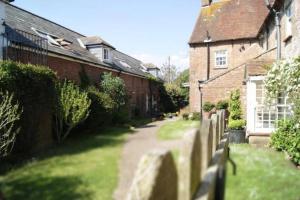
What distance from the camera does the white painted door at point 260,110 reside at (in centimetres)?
1448

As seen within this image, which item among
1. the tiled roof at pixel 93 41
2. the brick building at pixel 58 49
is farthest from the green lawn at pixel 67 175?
the tiled roof at pixel 93 41

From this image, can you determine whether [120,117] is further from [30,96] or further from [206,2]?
[206,2]

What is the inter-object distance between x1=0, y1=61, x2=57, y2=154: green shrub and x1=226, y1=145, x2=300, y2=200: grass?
7786 mm

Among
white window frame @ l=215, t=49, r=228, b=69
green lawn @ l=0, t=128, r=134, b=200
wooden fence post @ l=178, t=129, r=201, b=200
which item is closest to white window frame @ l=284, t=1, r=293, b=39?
green lawn @ l=0, t=128, r=134, b=200

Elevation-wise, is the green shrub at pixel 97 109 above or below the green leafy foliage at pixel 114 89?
below

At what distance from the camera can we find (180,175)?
175cm

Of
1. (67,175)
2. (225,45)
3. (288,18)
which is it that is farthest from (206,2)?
(67,175)

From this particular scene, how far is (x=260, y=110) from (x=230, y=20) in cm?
1734

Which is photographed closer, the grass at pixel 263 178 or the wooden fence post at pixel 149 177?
the wooden fence post at pixel 149 177

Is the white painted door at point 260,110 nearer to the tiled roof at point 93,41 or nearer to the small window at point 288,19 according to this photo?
the small window at point 288,19

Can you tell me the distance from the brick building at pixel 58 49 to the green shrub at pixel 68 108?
188 cm

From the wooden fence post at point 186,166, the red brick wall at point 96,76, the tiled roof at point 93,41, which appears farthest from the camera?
the tiled roof at point 93,41

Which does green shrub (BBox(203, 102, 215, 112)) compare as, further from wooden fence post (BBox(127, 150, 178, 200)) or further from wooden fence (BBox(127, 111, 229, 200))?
Result: wooden fence post (BBox(127, 150, 178, 200))

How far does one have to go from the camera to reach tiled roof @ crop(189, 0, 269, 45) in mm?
28938
